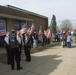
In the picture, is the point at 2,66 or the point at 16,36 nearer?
the point at 16,36

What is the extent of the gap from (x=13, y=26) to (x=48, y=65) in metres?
10.9

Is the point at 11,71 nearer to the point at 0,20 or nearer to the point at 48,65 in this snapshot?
the point at 48,65

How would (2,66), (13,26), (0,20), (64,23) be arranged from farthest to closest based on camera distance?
1. (64,23)
2. (13,26)
3. (0,20)
4. (2,66)

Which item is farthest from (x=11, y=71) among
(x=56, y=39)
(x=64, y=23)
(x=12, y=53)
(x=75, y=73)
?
(x=64, y=23)

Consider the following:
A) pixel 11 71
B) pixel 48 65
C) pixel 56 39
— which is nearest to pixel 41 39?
pixel 56 39

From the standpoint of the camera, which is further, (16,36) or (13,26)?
(13,26)

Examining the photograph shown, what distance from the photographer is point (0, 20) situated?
16.9 m

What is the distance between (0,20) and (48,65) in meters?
9.09

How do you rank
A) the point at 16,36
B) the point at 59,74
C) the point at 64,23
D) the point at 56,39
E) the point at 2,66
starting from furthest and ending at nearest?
the point at 64,23 < the point at 56,39 < the point at 2,66 < the point at 16,36 < the point at 59,74

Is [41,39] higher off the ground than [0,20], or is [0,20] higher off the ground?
[0,20]

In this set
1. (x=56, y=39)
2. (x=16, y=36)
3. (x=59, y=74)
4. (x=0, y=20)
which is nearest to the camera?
(x=59, y=74)

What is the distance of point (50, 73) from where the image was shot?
312 inches

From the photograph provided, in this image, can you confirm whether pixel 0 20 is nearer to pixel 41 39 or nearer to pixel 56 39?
pixel 41 39

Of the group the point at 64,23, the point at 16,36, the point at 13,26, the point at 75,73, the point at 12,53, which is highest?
the point at 64,23
